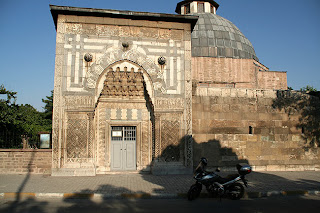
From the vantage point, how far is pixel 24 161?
1042 cm

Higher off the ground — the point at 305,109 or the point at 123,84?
the point at 123,84

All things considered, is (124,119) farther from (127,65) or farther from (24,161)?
(24,161)

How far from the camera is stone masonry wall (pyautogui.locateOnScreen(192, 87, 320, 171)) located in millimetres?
11312

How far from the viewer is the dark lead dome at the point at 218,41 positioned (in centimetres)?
1936

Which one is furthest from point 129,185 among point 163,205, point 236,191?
point 236,191

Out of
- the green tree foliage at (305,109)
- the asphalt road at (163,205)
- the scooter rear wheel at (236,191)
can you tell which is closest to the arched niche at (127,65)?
the asphalt road at (163,205)

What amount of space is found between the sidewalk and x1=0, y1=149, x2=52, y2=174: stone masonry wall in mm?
460

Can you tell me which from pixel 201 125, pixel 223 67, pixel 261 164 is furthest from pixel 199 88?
pixel 223 67

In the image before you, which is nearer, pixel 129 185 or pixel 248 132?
pixel 129 185

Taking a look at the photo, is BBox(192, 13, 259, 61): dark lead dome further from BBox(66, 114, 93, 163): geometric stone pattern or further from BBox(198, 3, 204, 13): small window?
BBox(66, 114, 93, 163): geometric stone pattern

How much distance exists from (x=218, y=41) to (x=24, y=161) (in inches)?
625

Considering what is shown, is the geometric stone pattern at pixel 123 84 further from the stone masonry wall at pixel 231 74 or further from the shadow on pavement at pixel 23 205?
the stone masonry wall at pixel 231 74

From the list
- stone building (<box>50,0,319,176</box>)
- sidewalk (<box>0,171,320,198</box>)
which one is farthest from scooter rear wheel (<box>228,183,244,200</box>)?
stone building (<box>50,0,319,176</box>)

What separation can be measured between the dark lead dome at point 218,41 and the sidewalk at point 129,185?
37.4 feet
